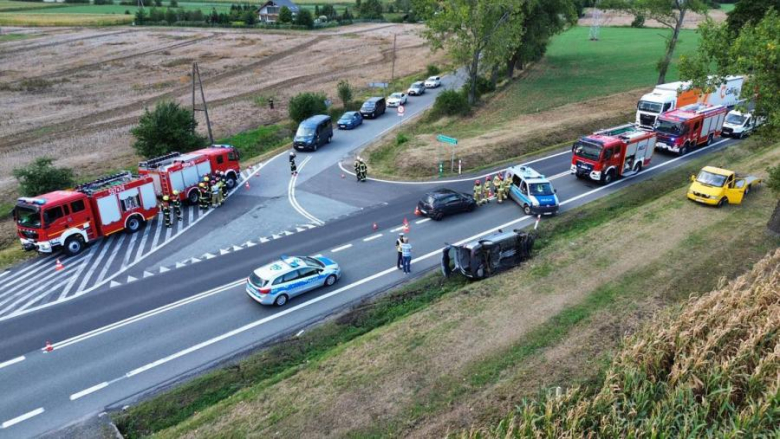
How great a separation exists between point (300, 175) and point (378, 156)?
600cm

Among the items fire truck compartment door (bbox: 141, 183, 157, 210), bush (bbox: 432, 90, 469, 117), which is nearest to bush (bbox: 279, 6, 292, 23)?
bush (bbox: 432, 90, 469, 117)

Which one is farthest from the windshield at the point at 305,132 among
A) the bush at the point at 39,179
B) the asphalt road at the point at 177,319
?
the bush at the point at 39,179

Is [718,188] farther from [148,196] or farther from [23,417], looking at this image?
[23,417]

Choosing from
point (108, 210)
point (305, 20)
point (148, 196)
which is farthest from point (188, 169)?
point (305, 20)

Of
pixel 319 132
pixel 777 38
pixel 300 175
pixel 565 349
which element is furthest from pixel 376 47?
pixel 565 349

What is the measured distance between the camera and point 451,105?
145ft

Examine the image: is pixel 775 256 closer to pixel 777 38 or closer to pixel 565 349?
pixel 777 38

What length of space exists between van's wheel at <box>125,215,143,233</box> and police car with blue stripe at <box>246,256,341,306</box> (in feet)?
30.0

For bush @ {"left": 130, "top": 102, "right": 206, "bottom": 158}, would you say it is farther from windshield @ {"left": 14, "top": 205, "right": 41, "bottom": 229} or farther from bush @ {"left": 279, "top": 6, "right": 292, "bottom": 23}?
bush @ {"left": 279, "top": 6, "right": 292, "bottom": 23}

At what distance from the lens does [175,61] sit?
7269 centimetres

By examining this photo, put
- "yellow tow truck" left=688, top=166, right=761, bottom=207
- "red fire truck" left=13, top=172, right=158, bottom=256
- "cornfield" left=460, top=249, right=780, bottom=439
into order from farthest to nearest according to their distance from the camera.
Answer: "yellow tow truck" left=688, top=166, right=761, bottom=207 < "red fire truck" left=13, top=172, right=158, bottom=256 < "cornfield" left=460, top=249, right=780, bottom=439

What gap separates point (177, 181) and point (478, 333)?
18.7 metres

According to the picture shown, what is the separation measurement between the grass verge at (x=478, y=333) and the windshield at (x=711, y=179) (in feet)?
5.09

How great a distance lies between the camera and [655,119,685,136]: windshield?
103ft
